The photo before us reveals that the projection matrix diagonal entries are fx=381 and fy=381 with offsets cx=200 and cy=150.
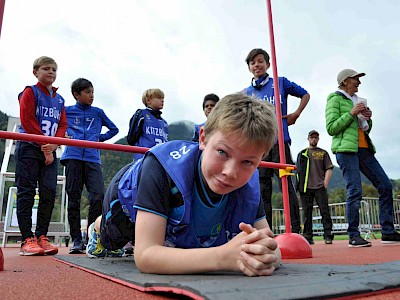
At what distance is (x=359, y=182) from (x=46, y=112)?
8.59 ft

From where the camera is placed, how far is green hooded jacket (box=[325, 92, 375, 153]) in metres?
3.13

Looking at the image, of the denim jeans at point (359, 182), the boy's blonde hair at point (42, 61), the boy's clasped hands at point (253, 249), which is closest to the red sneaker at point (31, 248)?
the boy's blonde hair at point (42, 61)

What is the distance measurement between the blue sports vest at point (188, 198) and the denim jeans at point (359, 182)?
1.84 m

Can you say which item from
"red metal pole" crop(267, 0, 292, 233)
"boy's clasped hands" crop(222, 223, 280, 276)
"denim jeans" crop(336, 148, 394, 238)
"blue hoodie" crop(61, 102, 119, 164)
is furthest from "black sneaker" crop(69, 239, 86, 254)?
"boy's clasped hands" crop(222, 223, 280, 276)

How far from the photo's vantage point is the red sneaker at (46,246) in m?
2.94

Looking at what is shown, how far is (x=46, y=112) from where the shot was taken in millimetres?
3117

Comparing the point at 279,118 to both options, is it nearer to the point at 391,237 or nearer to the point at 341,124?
the point at 341,124

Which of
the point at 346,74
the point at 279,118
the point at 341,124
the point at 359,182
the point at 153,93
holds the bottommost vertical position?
the point at 359,182

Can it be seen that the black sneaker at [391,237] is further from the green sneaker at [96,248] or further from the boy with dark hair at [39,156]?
the boy with dark hair at [39,156]

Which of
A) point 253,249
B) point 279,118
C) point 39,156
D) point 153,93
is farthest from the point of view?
point 153,93

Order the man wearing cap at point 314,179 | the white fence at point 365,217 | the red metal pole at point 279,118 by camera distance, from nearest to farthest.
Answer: the red metal pole at point 279,118 < the man wearing cap at point 314,179 < the white fence at point 365,217

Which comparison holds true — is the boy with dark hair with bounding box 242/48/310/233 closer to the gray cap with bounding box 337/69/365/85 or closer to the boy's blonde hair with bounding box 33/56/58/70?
the gray cap with bounding box 337/69/365/85

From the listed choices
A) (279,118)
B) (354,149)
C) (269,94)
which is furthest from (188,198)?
(354,149)

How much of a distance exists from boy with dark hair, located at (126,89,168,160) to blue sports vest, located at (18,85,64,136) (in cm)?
65
